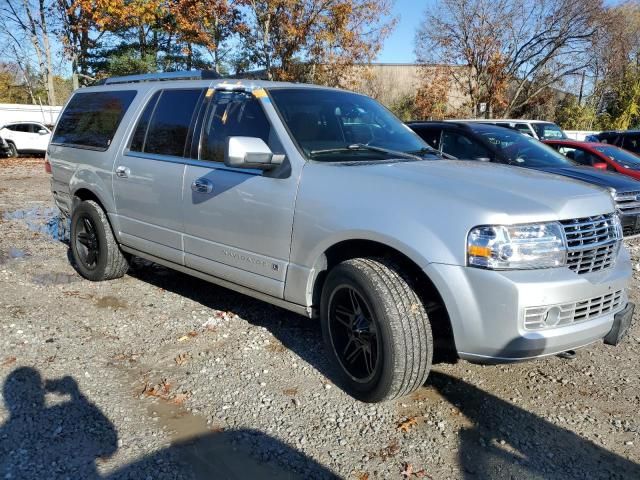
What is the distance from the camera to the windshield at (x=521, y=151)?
→ 7.71 metres

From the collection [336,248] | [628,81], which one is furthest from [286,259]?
[628,81]

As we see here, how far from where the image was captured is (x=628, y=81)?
31.2 meters

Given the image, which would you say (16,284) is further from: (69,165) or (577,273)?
(577,273)

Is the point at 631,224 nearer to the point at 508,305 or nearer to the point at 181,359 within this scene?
the point at 508,305

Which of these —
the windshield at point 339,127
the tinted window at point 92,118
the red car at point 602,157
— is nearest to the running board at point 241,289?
the windshield at point 339,127

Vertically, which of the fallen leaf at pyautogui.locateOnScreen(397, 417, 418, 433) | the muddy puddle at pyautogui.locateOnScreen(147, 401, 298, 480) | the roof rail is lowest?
the muddy puddle at pyautogui.locateOnScreen(147, 401, 298, 480)

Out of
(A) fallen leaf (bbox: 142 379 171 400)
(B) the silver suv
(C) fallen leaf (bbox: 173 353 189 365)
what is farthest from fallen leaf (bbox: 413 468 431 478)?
(C) fallen leaf (bbox: 173 353 189 365)

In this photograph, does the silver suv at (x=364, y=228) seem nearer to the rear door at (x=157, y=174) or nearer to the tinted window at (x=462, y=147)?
the rear door at (x=157, y=174)

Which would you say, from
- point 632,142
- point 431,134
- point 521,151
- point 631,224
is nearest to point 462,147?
point 431,134

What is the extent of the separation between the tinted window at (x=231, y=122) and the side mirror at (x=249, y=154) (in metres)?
0.24

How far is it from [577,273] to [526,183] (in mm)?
632

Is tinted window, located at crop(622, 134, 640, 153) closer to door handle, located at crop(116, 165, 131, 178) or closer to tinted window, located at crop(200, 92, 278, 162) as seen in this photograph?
tinted window, located at crop(200, 92, 278, 162)

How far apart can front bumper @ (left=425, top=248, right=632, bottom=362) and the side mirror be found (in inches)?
51.6

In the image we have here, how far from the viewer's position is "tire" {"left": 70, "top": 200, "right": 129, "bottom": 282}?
5.38m
